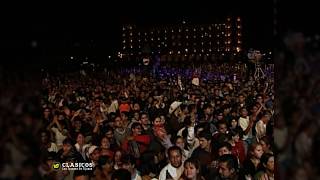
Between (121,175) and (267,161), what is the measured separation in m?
1.30

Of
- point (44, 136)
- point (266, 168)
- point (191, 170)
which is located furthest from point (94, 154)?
point (44, 136)

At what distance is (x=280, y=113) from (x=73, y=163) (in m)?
2.51

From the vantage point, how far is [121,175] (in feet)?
15.5

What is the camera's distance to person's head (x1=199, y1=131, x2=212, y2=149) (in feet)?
19.7

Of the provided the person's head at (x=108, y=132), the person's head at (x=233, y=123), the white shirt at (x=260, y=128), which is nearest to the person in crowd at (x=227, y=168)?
the person's head at (x=108, y=132)

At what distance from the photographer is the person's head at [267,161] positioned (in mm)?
→ 4824

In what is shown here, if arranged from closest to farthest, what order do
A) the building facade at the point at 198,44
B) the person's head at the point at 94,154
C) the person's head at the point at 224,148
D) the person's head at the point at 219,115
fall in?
the person's head at the point at 94,154 → the person's head at the point at 224,148 → the person's head at the point at 219,115 → the building facade at the point at 198,44

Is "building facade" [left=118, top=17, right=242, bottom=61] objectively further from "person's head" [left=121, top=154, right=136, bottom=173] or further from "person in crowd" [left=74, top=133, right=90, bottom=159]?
"person's head" [left=121, top=154, right=136, bottom=173]

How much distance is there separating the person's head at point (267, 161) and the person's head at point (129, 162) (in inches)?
47.8

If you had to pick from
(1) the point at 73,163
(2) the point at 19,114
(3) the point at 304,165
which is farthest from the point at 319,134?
(1) the point at 73,163

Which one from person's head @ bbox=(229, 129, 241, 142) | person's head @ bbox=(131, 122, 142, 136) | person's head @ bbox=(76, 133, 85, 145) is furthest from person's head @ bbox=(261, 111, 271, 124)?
person's head @ bbox=(76, 133, 85, 145)

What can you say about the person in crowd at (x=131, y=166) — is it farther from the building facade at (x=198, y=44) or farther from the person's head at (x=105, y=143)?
the building facade at (x=198, y=44)

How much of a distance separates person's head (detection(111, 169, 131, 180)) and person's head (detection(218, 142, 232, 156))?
118cm

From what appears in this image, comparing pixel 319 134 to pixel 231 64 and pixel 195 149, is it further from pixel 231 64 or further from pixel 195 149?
pixel 231 64
